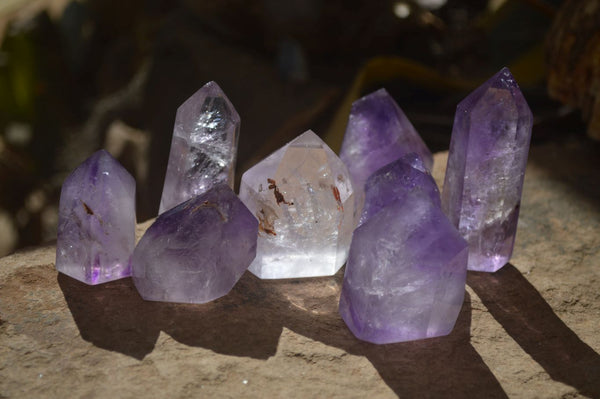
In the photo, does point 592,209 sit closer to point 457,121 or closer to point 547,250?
point 547,250

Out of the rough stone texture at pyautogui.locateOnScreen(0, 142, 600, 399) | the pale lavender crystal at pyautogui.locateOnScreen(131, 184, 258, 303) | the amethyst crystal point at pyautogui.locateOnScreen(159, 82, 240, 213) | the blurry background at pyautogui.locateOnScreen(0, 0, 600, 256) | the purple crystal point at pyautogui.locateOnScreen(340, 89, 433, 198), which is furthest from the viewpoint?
the blurry background at pyautogui.locateOnScreen(0, 0, 600, 256)

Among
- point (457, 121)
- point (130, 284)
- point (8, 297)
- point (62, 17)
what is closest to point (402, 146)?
point (457, 121)

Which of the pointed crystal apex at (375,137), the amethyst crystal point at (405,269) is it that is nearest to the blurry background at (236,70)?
the pointed crystal apex at (375,137)

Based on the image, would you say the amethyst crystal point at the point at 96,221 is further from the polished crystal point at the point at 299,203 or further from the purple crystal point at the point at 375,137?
the purple crystal point at the point at 375,137

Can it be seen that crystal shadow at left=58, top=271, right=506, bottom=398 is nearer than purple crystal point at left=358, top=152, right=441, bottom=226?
Yes

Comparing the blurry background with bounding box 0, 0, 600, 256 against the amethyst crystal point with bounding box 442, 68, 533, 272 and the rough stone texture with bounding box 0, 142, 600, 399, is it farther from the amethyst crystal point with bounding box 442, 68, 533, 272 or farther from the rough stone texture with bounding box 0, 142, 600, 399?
the rough stone texture with bounding box 0, 142, 600, 399

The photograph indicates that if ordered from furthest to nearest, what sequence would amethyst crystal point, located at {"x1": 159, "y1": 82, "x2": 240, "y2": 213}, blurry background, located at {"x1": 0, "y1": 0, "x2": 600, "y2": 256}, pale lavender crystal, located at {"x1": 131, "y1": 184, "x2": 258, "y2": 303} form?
blurry background, located at {"x1": 0, "y1": 0, "x2": 600, "y2": 256} < amethyst crystal point, located at {"x1": 159, "y1": 82, "x2": 240, "y2": 213} < pale lavender crystal, located at {"x1": 131, "y1": 184, "x2": 258, "y2": 303}

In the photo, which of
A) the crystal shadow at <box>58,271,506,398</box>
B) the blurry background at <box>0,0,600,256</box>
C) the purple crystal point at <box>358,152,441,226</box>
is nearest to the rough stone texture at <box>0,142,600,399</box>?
the crystal shadow at <box>58,271,506,398</box>

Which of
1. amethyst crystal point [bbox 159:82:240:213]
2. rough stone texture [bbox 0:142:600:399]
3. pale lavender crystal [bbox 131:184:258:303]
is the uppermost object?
amethyst crystal point [bbox 159:82:240:213]
